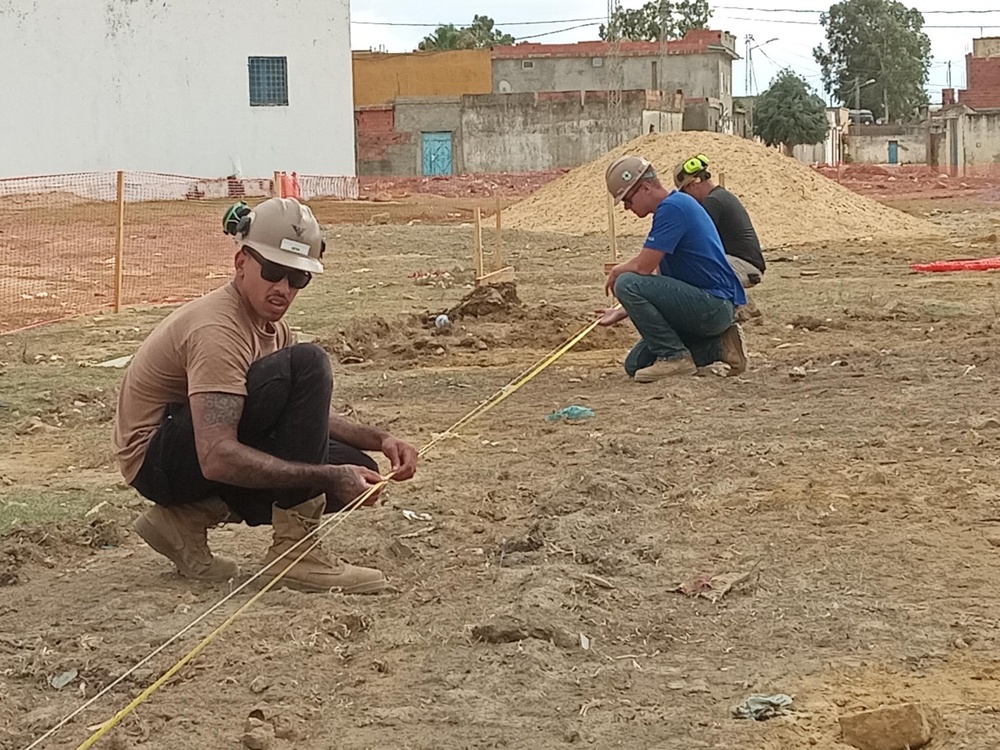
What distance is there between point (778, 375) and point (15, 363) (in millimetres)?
5933

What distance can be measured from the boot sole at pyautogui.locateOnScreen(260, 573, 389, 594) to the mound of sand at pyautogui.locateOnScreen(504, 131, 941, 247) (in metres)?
18.9

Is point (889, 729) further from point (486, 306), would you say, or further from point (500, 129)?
point (500, 129)

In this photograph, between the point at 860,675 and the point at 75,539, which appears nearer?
the point at 860,675

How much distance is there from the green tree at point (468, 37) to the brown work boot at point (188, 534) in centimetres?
7398

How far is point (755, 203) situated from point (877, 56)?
242ft

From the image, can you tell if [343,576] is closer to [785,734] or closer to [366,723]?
[366,723]

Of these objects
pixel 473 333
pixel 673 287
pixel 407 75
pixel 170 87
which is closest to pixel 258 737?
pixel 673 287

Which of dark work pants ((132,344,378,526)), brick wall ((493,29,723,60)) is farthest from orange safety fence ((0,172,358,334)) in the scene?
brick wall ((493,29,723,60))

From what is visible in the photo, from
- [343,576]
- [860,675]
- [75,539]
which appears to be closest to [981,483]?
[860,675]

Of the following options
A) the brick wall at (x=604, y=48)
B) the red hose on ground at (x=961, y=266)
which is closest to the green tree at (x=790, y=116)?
the brick wall at (x=604, y=48)

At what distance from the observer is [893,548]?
521cm

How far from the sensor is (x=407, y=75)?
202 ft

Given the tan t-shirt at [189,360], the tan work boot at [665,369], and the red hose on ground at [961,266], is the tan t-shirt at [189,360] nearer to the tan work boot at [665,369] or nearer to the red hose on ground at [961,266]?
the tan work boot at [665,369]

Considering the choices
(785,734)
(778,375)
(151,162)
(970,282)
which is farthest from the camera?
(151,162)
